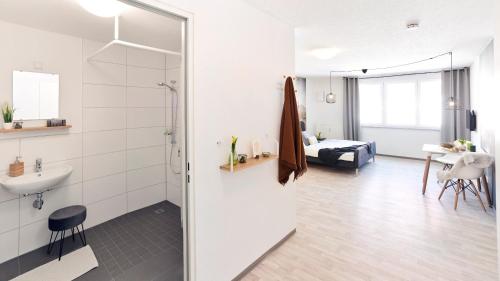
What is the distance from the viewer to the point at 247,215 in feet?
7.15

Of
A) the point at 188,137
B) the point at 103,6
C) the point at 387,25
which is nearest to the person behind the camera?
the point at 188,137

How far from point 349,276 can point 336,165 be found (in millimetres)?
3578

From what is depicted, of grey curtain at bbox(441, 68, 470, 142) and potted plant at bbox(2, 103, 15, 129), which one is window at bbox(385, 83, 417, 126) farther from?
potted plant at bbox(2, 103, 15, 129)

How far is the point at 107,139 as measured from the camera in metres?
3.18

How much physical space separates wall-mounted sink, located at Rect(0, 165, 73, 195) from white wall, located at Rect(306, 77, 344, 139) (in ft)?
23.1

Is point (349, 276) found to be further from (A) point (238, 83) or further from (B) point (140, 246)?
(B) point (140, 246)

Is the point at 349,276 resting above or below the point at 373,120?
below

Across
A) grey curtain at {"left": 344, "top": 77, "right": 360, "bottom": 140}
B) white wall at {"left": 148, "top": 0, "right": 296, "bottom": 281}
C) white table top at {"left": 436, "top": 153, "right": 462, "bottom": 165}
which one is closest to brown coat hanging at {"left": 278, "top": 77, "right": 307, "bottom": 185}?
white wall at {"left": 148, "top": 0, "right": 296, "bottom": 281}

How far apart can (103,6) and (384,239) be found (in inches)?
139

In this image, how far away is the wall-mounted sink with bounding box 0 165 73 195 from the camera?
2.16 metres

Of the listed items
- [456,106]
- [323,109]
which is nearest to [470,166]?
[456,106]

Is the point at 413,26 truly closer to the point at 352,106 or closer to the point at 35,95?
the point at 35,95

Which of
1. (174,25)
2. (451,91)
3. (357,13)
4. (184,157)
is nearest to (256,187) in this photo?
(184,157)

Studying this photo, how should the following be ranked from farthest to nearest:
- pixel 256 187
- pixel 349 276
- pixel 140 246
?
pixel 140 246 → pixel 256 187 → pixel 349 276
